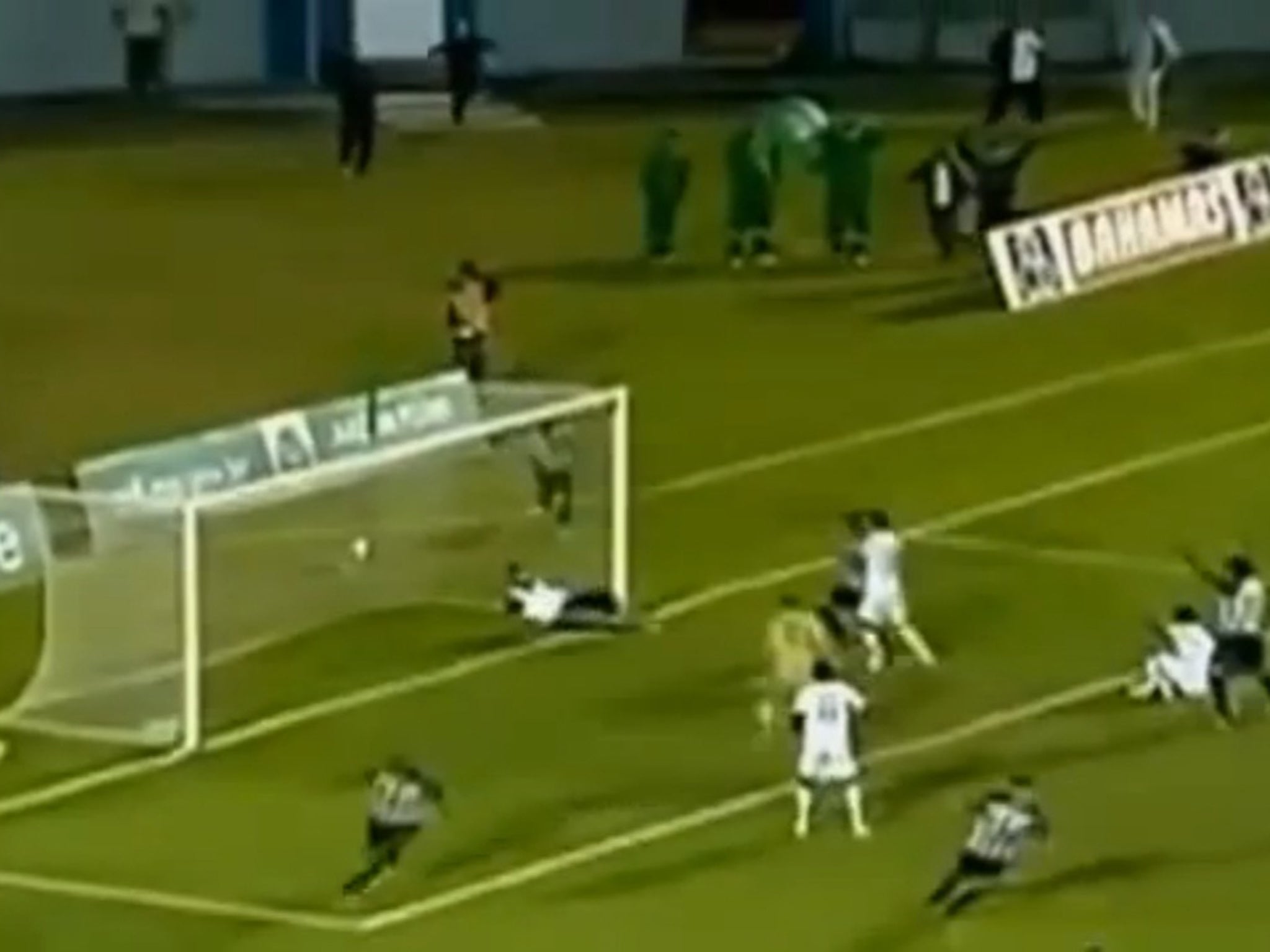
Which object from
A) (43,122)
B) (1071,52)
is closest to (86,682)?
(43,122)

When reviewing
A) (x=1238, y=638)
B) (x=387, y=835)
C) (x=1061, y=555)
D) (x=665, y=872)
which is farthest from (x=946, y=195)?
(x=387, y=835)

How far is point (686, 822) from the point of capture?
33281mm

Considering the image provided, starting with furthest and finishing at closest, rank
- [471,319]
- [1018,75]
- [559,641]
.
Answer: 1. [1018,75]
2. [471,319]
3. [559,641]

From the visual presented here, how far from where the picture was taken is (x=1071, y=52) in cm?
7281

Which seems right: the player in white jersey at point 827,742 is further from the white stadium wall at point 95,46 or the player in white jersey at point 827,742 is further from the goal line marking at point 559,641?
the white stadium wall at point 95,46

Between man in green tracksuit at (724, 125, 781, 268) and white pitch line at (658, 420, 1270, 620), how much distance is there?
8.55m

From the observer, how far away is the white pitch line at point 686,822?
31.4 meters

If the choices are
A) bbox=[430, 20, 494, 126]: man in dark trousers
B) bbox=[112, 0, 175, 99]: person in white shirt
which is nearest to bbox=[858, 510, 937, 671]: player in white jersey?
bbox=[430, 20, 494, 126]: man in dark trousers

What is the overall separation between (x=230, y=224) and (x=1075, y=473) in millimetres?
16207

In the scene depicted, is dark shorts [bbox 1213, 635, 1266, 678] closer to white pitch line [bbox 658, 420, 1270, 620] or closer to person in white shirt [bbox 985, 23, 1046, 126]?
white pitch line [bbox 658, 420, 1270, 620]

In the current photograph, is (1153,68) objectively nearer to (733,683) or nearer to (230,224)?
(230,224)

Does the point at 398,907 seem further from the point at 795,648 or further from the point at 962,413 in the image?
the point at 962,413

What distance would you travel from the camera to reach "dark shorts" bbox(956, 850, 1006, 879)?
30797 mm

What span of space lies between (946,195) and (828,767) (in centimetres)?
2342
